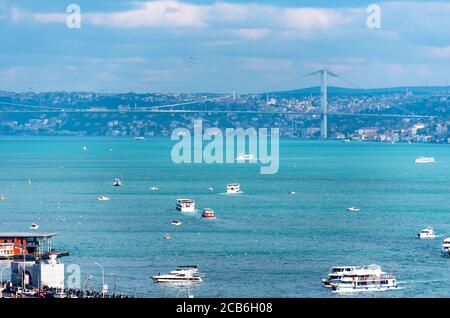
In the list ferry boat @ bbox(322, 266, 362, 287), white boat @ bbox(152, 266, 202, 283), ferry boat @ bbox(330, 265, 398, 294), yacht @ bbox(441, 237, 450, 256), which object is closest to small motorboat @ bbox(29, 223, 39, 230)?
white boat @ bbox(152, 266, 202, 283)

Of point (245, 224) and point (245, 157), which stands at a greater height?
point (245, 157)

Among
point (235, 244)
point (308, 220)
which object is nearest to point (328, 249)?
point (235, 244)

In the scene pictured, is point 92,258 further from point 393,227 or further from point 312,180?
point 312,180

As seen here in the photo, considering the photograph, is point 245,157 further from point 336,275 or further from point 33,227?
point 336,275

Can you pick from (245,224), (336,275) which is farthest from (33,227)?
(336,275)

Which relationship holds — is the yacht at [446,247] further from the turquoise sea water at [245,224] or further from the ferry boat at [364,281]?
the ferry boat at [364,281]

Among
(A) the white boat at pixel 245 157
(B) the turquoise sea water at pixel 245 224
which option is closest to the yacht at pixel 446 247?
(B) the turquoise sea water at pixel 245 224
